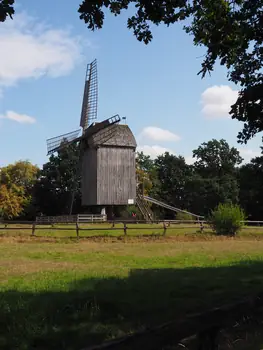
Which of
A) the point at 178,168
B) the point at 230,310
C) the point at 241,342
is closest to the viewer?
the point at 230,310

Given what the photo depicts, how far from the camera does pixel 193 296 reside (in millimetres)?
7973

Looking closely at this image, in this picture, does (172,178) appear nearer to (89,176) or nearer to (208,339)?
(89,176)

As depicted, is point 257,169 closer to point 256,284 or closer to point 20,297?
point 256,284

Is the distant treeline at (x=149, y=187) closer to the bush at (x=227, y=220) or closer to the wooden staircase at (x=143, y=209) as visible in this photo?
the wooden staircase at (x=143, y=209)

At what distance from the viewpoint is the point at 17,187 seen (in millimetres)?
71375

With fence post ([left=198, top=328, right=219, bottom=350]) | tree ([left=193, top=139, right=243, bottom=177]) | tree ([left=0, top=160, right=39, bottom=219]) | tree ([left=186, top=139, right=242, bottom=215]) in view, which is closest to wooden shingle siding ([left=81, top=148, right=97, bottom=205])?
tree ([left=0, top=160, right=39, bottom=219])

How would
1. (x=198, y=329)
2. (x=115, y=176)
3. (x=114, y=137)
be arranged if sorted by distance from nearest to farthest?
(x=198, y=329) < (x=115, y=176) < (x=114, y=137)

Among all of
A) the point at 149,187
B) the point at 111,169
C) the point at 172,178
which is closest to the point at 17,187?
the point at 149,187

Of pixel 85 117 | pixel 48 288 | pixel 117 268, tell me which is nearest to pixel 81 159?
pixel 85 117

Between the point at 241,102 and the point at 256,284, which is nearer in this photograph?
the point at 256,284

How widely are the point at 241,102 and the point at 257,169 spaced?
2960 millimetres

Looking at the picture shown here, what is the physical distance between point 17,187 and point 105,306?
67.1 meters

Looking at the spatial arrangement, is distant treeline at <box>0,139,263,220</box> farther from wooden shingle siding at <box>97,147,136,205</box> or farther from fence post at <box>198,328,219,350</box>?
fence post at <box>198,328,219,350</box>

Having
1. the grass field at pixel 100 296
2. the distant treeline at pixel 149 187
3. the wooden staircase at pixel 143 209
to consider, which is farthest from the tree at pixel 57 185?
the grass field at pixel 100 296
